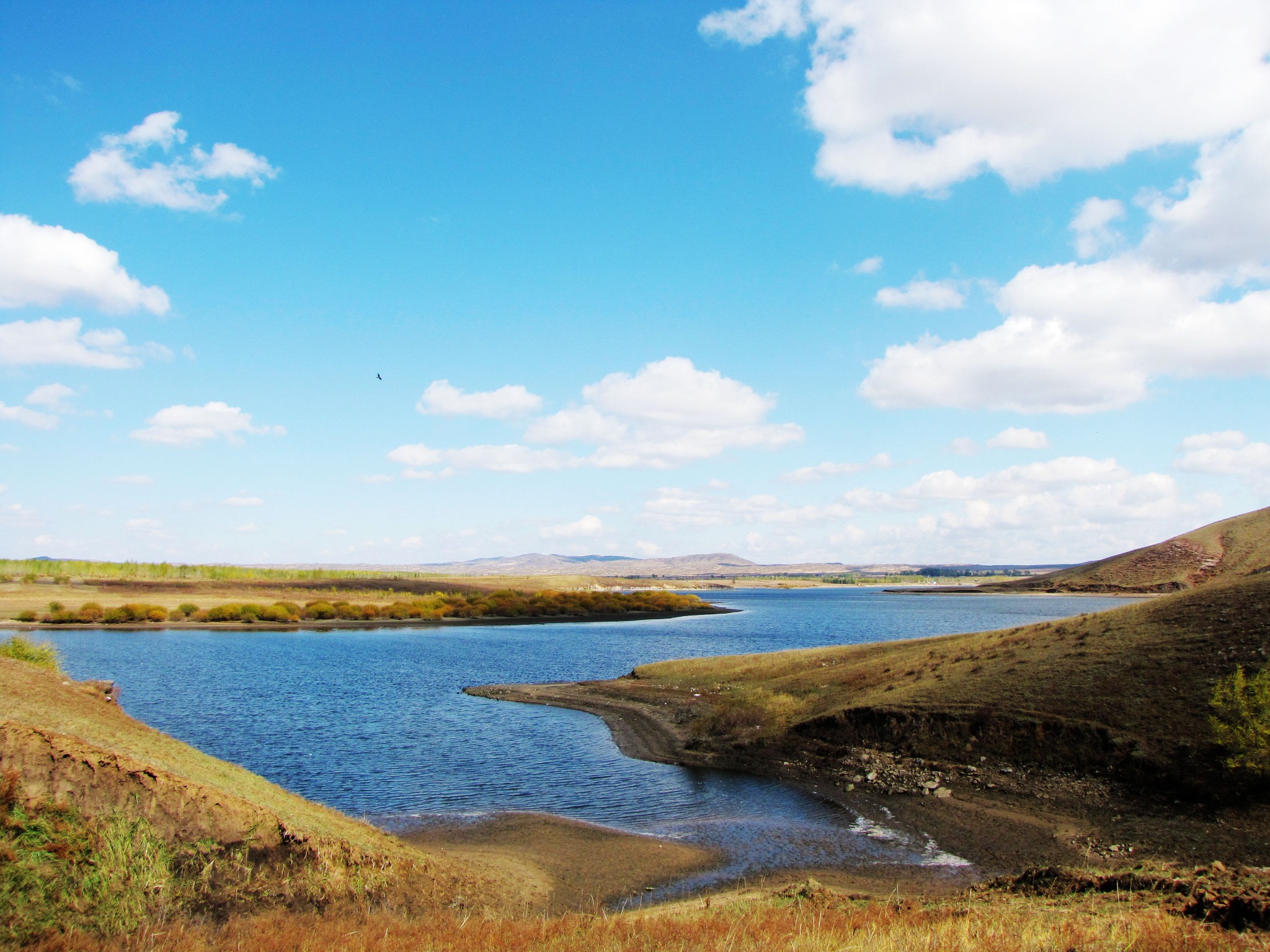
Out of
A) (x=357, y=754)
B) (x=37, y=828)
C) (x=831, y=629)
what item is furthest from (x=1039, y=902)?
(x=831, y=629)

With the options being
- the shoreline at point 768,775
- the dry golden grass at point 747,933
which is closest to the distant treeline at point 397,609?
the shoreline at point 768,775

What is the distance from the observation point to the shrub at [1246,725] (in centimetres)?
2362

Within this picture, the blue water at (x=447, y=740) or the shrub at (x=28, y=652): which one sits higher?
the shrub at (x=28, y=652)

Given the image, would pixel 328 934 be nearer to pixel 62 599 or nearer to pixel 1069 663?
pixel 1069 663

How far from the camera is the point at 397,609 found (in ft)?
487

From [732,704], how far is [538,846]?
21.0 metres

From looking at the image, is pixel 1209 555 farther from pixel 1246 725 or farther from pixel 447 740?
pixel 447 740

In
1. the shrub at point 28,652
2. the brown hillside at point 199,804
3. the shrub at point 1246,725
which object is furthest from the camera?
the shrub at point 28,652

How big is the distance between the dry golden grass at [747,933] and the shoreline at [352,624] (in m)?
126

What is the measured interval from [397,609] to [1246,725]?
473ft

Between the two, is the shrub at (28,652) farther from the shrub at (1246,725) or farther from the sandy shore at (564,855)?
the shrub at (1246,725)

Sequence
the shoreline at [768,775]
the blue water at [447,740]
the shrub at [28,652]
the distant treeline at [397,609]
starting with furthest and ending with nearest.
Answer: the distant treeline at [397,609] → the shrub at [28,652] → the blue water at [447,740] → the shoreline at [768,775]

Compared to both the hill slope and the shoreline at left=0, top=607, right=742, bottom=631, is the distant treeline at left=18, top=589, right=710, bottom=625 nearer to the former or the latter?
the shoreline at left=0, top=607, right=742, bottom=631

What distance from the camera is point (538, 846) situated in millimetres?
24906
